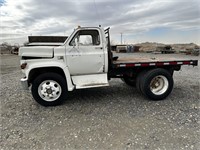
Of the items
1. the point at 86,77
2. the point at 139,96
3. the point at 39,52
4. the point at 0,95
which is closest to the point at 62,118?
the point at 86,77

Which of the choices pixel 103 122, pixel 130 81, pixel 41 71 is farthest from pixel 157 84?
pixel 41 71

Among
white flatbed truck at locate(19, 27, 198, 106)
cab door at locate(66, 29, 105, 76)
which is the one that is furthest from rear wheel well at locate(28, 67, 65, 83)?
cab door at locate(66, 29, 105, 76)

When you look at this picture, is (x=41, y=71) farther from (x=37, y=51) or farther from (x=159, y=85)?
(x=159, y=85)

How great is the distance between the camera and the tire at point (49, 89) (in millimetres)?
4512

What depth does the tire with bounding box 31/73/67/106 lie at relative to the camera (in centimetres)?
451

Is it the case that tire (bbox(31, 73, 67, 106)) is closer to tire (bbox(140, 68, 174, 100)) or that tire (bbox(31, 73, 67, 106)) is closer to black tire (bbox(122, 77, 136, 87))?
tire (bbox(140, 68, 174, 100))

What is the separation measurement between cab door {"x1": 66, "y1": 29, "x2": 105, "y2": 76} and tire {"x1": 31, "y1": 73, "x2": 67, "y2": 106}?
0.45m

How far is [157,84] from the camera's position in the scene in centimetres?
520

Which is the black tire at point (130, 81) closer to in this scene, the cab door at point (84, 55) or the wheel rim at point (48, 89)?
the cab door at point (84, 55)

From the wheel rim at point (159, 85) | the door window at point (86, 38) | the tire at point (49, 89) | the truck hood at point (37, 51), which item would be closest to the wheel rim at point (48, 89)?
the tire at point (49, 89)

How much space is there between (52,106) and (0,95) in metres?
2.40

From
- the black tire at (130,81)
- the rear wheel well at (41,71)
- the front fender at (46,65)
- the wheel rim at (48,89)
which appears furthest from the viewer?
the black tire at (130,81)

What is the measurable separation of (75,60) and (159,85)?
2666 millimetres

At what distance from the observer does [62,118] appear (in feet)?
13.0
